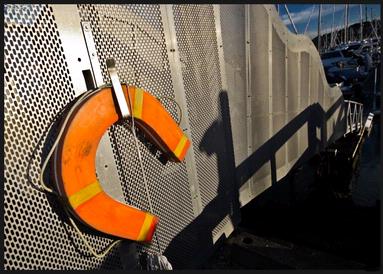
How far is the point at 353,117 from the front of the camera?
9.59m

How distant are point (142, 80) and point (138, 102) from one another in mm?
341

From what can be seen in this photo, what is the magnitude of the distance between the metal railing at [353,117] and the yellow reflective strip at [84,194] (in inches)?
342

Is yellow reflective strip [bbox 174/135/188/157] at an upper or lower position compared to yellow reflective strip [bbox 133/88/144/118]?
lower

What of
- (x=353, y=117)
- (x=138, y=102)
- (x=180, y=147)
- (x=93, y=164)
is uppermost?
(x=138, y=102)

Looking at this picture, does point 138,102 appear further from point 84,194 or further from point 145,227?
point 145,227

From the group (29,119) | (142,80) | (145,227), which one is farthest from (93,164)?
(142,80)

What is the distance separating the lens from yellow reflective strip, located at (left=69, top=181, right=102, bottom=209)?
5.58 feet

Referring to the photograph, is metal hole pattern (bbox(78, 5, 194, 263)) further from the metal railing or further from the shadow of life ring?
the metal railing

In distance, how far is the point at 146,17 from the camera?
7.92 ft

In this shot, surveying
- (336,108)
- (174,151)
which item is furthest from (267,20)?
(336,108)

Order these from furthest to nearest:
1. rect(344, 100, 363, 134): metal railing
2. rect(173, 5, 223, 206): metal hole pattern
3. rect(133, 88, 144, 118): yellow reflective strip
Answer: rect(344, 100, 363, 134): metal railing
rect(173, 5, 223, 206): metal hole pattern
rect(133, 88, 144, 118): yellow reflective strip

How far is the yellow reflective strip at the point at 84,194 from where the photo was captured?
67.0 inches

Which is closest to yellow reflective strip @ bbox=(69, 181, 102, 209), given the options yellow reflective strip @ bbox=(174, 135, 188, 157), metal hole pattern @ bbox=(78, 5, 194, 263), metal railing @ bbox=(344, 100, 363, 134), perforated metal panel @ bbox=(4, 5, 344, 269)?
perforated metal panel @ bbox=(4, 5, 344, 269)

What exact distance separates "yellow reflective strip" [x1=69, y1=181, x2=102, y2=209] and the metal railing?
870 cm
